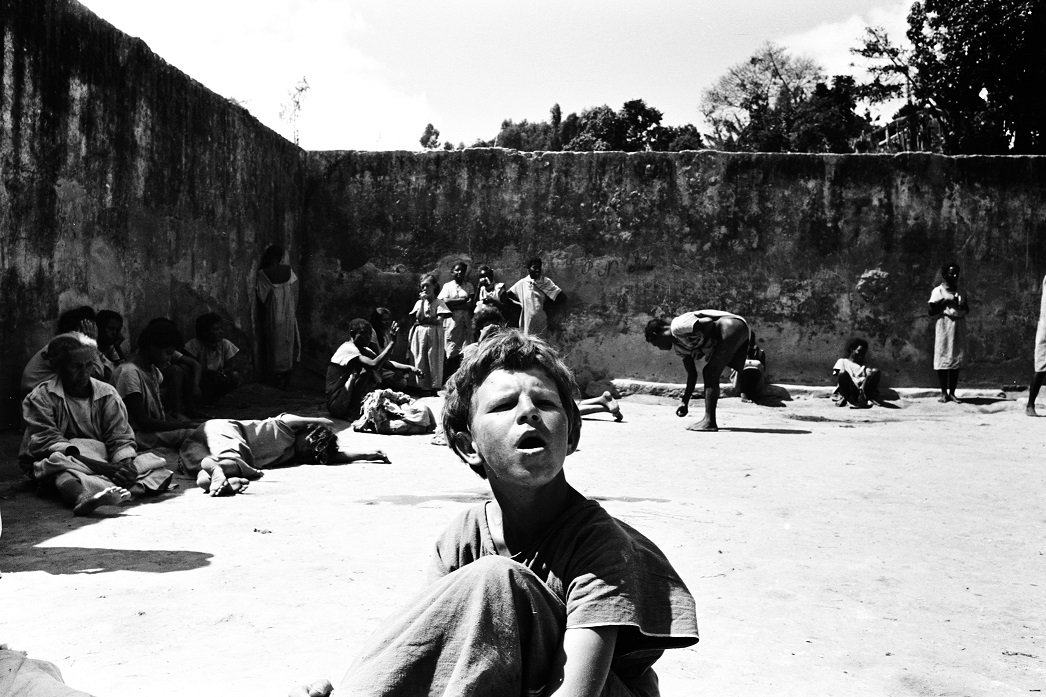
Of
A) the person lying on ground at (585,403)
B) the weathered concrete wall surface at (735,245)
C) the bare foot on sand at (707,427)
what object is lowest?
the bare foot on sand at (707,427)

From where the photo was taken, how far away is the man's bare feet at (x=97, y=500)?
4.55 m

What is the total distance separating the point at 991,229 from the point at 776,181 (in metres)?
2.41

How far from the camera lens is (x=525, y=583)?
1.62m

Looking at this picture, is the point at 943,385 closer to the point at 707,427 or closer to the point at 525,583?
the point at 707,427

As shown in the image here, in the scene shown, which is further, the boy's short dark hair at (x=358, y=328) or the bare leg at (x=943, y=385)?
the bare leg at (x=943, y=385)

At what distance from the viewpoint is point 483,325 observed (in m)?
7.54

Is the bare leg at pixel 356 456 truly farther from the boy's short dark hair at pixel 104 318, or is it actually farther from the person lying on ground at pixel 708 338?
the person lying on ground at pixel 708 338

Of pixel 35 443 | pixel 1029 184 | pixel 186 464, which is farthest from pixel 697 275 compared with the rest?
pixel 35 443

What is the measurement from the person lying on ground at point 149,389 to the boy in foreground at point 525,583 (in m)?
4.61

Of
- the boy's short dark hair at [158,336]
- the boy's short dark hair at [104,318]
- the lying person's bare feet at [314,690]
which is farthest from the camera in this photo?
the boy's short dark hair at [104,318]

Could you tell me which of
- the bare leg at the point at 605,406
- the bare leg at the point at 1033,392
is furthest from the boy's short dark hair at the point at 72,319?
the bare leg at the point at 1033,392

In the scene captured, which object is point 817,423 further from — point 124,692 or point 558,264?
point 124,692

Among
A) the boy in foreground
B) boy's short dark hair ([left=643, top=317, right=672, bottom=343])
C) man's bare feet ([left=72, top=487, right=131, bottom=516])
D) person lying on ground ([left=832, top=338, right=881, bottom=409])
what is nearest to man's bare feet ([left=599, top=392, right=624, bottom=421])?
boy's short dark hair ([left=643, top=317, right=672, bottom=343])

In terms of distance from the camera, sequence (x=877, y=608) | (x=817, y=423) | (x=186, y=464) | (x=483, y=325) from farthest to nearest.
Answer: (x=817, y=423) → (x=483, y=325) → (x=186, y=464) → (x=877, y=608)
